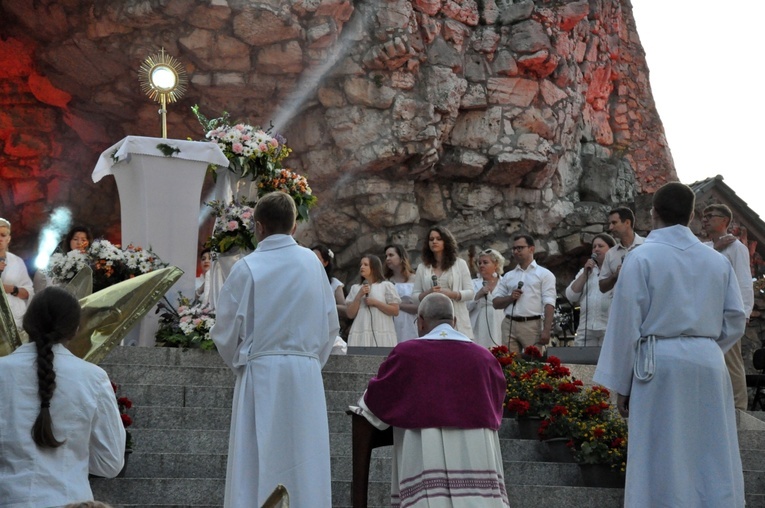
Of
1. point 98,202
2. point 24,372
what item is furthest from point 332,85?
point 24,372

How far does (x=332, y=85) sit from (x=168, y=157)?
9.08 metres

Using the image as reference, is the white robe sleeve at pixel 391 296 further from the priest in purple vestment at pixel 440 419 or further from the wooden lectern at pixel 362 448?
the priest in purple vestment at pixel 440 419

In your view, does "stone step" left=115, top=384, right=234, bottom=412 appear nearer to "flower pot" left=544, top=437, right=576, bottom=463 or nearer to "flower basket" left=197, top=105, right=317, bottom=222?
"flower basket" left=197, top=105, right=317, bottom=222

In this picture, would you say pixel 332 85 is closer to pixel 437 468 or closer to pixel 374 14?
pixel 374 14

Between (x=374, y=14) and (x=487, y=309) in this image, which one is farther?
(x=374, y=14)

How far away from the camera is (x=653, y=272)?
565cm

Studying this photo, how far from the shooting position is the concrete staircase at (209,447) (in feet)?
22.5

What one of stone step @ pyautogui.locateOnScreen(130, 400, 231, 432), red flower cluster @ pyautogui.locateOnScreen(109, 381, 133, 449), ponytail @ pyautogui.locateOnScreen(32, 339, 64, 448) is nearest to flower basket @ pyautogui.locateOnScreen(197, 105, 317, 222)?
stone step @ pyautogui.locateOnScreen(130, 400, 231, 432)

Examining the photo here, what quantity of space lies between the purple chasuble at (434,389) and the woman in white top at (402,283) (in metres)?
6.79

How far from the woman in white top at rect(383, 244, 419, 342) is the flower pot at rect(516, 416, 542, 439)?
4002 mm

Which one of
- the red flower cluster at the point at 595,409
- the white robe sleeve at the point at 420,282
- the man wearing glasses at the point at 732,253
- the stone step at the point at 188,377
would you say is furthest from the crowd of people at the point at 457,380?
the white robe sleeve at the point at 420,282

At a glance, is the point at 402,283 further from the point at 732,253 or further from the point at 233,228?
the point at 732,253

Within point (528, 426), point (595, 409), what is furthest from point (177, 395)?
point (595, 409)

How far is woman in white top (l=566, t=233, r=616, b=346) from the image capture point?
1075cm
